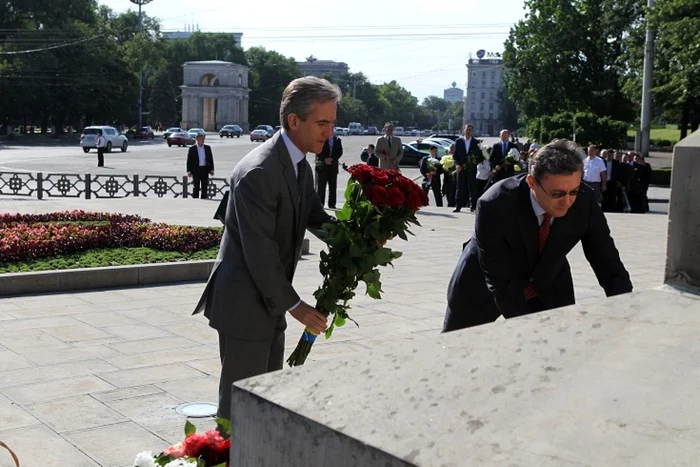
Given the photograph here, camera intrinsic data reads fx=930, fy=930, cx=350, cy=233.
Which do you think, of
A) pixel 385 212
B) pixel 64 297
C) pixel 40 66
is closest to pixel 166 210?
pixel 64 297

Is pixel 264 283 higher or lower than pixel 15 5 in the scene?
lower

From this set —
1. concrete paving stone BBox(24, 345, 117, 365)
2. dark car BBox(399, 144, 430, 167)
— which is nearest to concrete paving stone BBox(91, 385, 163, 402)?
concrete paving stone BBox(24, 345, 117, 365)

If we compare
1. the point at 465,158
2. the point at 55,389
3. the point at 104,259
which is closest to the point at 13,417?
the point at 55,389

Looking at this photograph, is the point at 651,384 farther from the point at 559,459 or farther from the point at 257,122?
the point at 257,122

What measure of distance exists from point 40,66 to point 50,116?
9464mm

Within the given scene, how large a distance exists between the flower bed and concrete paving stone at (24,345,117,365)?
3.31m

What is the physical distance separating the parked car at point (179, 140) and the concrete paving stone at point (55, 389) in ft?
184

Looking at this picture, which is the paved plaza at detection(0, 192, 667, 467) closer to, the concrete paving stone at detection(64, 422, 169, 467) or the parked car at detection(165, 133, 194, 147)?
the concrete paving stone at detection(64, 422, 169, 467)

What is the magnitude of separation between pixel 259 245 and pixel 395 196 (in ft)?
1.71

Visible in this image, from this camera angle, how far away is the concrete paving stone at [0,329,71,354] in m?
6.48

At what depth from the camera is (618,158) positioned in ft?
69.7

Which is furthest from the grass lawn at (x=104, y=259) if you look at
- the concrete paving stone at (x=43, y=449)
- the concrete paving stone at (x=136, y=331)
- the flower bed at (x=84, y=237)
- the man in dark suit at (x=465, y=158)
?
the man in dark suit at (x=465, y=158)

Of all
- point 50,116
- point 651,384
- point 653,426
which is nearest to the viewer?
point 653,426

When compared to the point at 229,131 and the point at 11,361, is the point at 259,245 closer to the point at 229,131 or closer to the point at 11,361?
the point at 11,361
